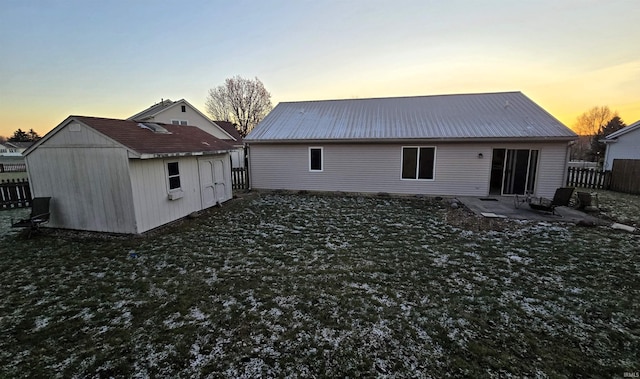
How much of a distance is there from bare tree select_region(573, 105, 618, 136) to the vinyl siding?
4475 cm

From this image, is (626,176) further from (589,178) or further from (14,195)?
(14,195)

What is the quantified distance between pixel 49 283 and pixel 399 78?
18.4m

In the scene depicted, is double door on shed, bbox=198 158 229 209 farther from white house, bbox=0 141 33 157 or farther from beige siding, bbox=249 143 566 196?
white house, bbox=0 141 33 157

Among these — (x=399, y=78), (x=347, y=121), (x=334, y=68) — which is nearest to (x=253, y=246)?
(x=347, y=121)

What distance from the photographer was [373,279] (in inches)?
172

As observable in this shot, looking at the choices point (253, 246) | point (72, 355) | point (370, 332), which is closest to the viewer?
point (72, 355)

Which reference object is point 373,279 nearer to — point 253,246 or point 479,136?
point 253,246

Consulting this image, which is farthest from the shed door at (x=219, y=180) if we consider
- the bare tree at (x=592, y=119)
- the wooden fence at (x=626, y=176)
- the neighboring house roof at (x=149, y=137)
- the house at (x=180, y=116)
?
the bare tree at (x=592, y=119)

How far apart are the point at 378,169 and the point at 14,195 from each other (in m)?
14.0

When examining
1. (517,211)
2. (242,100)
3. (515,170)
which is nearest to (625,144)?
(515,170)

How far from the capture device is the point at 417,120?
12.1 m

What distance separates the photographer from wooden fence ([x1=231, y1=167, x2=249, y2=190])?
43.0ft

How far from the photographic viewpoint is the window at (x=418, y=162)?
11.0m

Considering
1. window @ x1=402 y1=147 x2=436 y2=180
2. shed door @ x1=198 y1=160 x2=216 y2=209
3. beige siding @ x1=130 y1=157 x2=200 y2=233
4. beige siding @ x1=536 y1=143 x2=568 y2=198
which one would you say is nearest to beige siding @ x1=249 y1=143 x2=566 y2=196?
beige siding @ x1=536 y1=143 x2=568 y2=198
